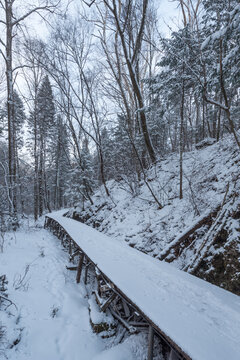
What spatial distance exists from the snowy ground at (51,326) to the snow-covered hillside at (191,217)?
5.77ft

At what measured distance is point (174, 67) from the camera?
5980 millimetres

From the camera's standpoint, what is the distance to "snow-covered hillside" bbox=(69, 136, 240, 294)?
10.5 feet

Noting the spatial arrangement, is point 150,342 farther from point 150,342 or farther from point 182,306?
point 182,306

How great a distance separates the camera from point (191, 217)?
4742mm

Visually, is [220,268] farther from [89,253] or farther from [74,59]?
[74,59]

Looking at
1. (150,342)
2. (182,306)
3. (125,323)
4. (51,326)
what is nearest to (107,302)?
(125,323)

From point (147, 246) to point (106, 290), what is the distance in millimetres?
1995

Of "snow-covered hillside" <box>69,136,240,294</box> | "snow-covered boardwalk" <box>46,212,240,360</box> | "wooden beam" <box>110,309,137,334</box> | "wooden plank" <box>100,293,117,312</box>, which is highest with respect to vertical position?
"snow-covered hillside" <box>69,136,240,294</box>

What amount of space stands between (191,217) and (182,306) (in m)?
2.80

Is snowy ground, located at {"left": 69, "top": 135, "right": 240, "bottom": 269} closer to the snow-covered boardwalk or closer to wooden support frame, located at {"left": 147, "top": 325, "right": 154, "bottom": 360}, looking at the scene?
the snow-covered boardwalk

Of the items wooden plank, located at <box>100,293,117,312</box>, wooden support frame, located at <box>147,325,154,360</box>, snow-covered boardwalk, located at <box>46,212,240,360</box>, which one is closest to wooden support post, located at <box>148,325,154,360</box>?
wooden support frame, located at <box>147,325,154,360</box>

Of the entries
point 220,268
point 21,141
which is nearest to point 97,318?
point 220,268

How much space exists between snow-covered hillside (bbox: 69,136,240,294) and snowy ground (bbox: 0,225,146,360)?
5.77 feet

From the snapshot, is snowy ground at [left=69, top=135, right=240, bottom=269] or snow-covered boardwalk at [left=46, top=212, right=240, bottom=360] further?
snowy ground at [left=69, top=135, right=240, bottom=269]
